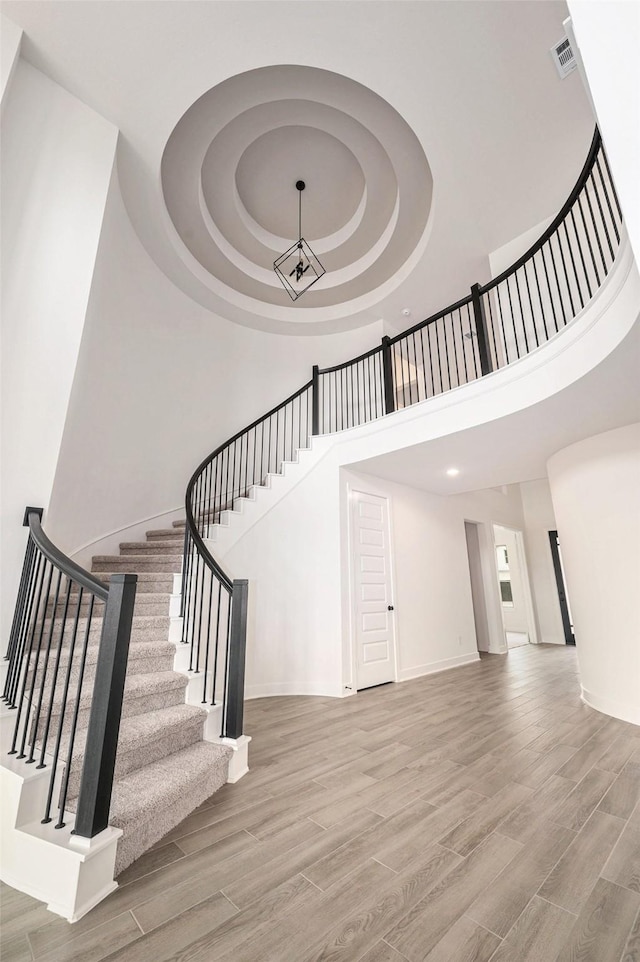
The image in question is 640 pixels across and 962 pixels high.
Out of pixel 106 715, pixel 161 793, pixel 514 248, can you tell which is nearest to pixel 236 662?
pixel 161 793

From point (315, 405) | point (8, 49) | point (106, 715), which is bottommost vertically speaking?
point (106, 715)

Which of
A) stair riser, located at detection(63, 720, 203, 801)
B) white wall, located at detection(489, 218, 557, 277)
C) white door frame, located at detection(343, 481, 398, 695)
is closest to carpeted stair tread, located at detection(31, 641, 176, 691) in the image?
stair riser, located at detection(63, 720, 203, 801)

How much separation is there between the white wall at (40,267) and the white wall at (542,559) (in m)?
8.45

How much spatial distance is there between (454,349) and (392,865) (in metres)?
4.32

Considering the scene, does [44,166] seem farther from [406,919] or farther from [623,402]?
[406,919]

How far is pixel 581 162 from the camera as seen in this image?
465cm

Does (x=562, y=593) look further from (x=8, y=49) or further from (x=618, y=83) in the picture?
(x=8, y=49)

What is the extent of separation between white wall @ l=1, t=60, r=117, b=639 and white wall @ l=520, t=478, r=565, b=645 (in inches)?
333

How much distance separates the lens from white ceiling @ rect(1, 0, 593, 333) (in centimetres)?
361

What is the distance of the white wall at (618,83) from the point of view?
2.55 feet

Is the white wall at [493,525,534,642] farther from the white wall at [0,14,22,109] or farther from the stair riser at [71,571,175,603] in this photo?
the white wall at [0,14,22,109]

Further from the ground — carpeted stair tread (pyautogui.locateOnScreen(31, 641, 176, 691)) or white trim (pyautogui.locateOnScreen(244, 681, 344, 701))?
carpeted stair tread (pyautogui.locateOnScreen(31, 641, 176, 691))

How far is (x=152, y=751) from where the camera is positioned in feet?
7.95

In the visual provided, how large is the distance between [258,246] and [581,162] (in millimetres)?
4352
